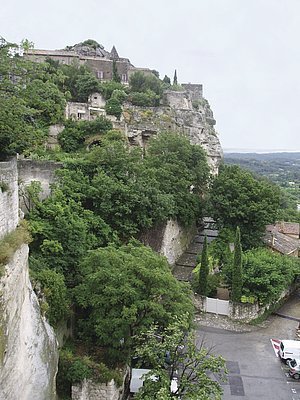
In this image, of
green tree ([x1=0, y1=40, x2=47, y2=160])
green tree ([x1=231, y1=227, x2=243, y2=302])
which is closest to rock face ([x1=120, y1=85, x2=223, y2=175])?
green tree ([x1=231, y1=227, x2=243, y2=302])

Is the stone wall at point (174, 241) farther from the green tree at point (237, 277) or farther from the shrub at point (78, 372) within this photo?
the shrub at point (78, 372)

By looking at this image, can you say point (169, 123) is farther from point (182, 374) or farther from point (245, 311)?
point (182, 374)

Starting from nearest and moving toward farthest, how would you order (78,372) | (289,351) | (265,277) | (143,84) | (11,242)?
(11,242) → (78,372) → (289,351) → (265,277) → (143,84)

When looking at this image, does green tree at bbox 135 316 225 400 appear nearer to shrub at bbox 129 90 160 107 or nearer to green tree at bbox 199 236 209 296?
green tree at bbox 199 236 209 296

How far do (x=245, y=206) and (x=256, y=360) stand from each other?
12633mm

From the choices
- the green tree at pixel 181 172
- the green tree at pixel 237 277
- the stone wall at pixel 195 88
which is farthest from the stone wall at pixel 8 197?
the stone wall at pixel 195 88

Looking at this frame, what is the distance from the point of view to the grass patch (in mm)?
11883

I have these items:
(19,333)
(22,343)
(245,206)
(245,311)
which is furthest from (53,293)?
(245,206)

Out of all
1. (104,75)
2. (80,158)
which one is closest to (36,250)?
(80,158)

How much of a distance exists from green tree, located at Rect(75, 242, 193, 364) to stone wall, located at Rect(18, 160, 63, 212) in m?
6.25

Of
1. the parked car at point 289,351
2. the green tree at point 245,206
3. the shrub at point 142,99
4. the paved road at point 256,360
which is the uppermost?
the shrub at point 142,99

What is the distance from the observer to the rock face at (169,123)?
129 ft

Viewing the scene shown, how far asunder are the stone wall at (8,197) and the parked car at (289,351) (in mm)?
13955

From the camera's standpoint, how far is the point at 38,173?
23.6 m
